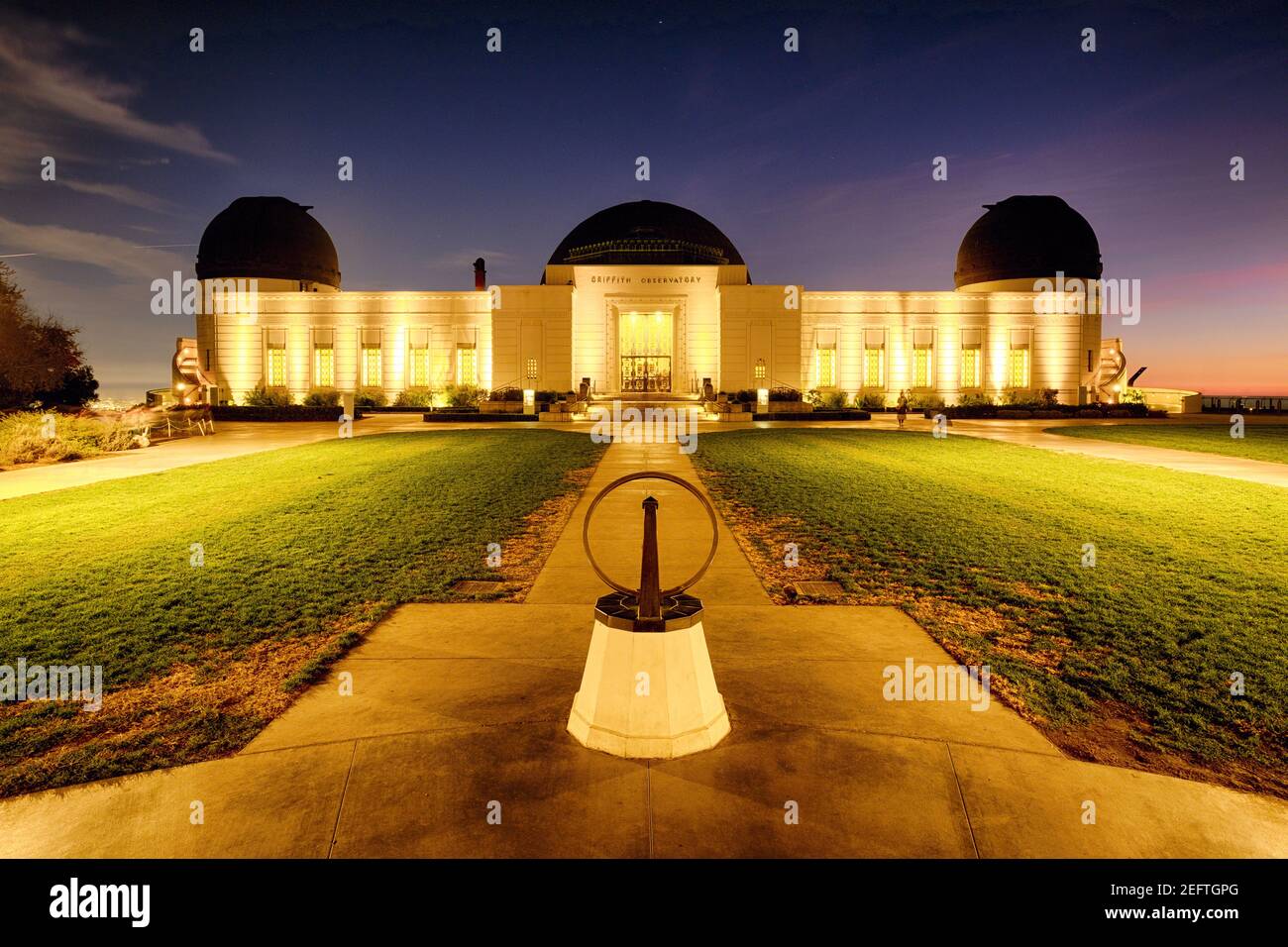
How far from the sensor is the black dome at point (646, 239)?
142 feet

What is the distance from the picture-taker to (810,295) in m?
42.3

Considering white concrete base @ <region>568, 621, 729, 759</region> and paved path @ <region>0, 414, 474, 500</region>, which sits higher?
paved path @ <region>0, 414, 474, 500</region>

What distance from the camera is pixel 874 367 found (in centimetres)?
4338

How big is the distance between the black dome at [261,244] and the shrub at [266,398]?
1091 cm

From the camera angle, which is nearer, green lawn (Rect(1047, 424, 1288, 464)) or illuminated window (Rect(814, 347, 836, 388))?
green lawn (Rect(1047, 424, 1288, 464))

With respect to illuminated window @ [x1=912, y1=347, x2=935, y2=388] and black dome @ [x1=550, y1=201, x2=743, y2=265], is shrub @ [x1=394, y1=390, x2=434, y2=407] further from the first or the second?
illuminated window @ [x1=912, y1=347, x2=935, y2=388]

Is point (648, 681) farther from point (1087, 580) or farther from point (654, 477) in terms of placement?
point (1087, 580)

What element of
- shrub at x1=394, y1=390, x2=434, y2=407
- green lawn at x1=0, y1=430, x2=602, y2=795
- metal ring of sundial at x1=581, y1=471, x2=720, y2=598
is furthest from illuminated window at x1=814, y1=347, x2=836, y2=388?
metal ring of sundial at x1=581, y1=471, x2=720, y2=598

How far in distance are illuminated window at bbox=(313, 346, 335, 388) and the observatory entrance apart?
18.6 m

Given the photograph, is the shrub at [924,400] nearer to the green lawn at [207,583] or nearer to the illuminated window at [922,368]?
the illuminated window at [922,368]

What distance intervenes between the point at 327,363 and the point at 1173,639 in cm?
4622

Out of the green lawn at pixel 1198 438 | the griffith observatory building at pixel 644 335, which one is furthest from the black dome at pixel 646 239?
the green lawn at pixel 1198 438

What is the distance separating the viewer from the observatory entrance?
42.4 metres

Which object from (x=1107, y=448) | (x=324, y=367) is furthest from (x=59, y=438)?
(x=1107, y=448)
